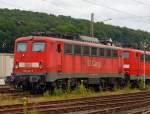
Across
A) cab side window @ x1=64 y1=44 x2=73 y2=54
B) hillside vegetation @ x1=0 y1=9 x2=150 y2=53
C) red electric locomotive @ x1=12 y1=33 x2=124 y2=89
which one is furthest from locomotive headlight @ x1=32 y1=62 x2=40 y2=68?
hillside vegetation @ x1=0 y1=9 x2=150 y2=53

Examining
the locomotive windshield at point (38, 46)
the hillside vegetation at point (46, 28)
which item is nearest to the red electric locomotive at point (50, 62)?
the locomotive windshield at point (38, 46)

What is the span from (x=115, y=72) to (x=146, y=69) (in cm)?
748

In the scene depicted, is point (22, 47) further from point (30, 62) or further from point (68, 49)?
point (68, 49)

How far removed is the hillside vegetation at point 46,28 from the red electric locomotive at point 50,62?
1629 inches

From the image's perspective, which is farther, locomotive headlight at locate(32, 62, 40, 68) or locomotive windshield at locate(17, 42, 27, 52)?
locomotive windshield at locate(17, 42, 27, 52)

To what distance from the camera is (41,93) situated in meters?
26.0

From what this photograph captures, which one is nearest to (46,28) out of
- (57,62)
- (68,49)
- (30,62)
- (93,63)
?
(93,63)

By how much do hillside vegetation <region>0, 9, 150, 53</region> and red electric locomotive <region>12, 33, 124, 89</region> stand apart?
136 feet

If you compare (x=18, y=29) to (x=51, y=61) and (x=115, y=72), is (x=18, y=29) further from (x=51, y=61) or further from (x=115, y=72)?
(x=51, y=61)

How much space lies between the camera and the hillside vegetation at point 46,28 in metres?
74.2

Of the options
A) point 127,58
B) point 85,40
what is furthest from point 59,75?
point 127,58

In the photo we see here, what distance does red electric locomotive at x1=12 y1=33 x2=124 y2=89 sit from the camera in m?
24.6

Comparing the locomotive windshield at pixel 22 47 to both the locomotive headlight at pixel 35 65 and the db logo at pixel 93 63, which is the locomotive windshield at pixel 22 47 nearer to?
the locomotive headlight at pixel 35 65

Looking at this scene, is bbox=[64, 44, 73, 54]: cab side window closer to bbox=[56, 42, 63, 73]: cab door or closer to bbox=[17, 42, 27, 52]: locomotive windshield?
bbox=[56, 42, 63, 73]: cab door
